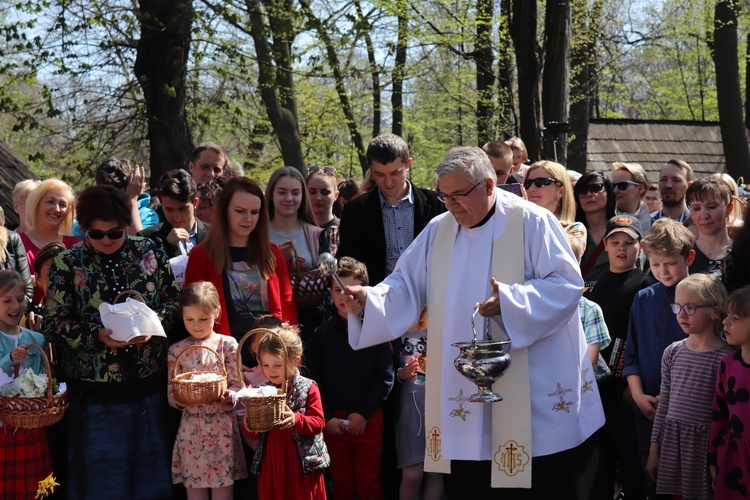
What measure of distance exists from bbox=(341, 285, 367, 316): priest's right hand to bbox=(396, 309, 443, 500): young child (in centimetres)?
168

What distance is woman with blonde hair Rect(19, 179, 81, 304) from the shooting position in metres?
6.82

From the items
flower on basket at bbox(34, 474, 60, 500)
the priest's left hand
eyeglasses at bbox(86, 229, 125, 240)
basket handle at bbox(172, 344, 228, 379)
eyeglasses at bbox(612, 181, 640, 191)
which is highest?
eyeglasses at bbox(612, 181, 640, 191)

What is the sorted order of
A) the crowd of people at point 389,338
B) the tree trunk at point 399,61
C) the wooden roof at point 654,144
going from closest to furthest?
the crowd of people at point 389,338 → the tree trunk at point 399,61 → the wooden roof at point 654,144

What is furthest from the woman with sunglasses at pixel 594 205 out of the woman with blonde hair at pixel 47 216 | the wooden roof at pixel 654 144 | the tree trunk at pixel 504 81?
the wooden roof at pixel 654 144

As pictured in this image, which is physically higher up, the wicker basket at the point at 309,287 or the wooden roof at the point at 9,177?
the wooden roof at the point at 9,177

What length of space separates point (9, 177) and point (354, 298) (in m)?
7.54

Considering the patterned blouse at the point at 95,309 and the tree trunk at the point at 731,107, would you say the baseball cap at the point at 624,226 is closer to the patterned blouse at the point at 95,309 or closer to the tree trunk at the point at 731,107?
the patterned blouse at the point at 95,309

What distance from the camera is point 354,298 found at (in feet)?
15.3

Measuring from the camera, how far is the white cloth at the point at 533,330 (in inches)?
182

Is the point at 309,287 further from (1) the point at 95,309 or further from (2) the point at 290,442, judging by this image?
(1) the point at 95,309

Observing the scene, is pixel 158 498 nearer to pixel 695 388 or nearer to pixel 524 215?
pixel 524 215

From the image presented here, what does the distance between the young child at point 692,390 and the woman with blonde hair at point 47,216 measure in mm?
4184

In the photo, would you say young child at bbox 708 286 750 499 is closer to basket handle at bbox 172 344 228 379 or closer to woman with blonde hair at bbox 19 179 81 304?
basket handle at bbox 172 344 228 379

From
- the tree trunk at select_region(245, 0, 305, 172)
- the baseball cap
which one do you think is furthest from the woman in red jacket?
the tree trunk at select_region(245, 0, 305, 172)
